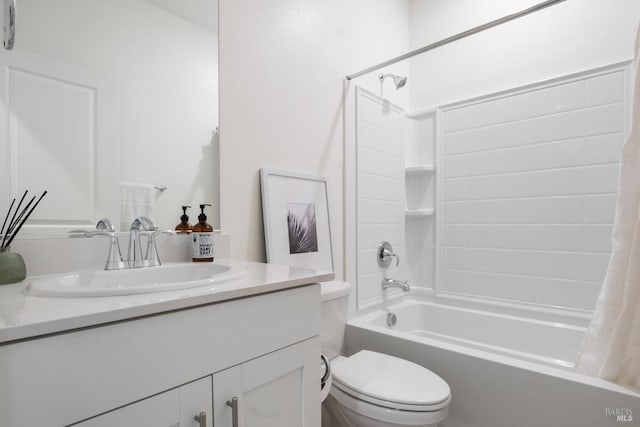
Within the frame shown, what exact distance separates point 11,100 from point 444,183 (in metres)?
2.20

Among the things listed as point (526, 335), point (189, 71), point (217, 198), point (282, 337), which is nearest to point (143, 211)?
point (217, 198)

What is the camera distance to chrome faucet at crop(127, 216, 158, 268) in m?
0.98

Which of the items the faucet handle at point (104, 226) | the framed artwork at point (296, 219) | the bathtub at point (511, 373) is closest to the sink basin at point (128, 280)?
the faucet handle at point (104, 226)

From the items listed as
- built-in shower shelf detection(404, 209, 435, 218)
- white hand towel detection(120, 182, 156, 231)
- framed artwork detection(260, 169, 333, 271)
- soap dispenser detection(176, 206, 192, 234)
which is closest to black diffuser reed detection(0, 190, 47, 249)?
white hand towel detection(120, 182, 156, 231)

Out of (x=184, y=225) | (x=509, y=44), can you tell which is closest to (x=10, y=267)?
(x=184, y=225)

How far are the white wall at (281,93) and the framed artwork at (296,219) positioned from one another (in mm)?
43

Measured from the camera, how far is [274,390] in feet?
2.71

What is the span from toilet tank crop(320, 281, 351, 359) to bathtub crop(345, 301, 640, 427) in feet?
0.84

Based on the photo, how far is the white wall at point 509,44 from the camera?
1851 mm

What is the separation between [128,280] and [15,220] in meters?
0.30

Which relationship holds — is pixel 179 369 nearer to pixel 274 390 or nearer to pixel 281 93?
pixel 274 390

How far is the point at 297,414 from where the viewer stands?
2.88ft

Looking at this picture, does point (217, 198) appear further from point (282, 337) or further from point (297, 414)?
point (297, 414)

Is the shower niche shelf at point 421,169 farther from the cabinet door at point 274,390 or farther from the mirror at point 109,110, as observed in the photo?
the cabinet door at point 274,390
